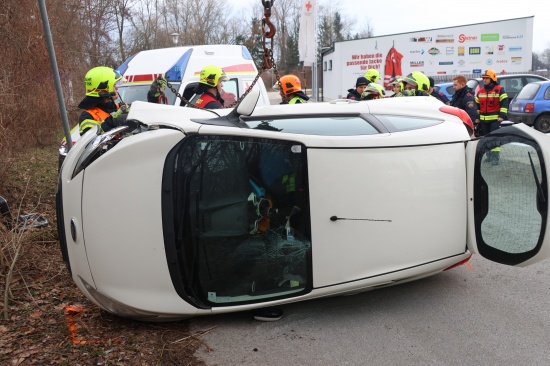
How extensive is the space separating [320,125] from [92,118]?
2.70 metres

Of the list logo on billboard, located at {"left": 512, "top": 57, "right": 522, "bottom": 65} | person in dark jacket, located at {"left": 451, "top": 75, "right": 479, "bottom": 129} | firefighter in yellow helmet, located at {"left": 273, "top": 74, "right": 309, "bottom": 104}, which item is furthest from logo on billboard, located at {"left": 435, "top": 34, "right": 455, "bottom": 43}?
firefighter in yellow helmet, located at {"left": 273, "top": 74, "right": 309, "bottom": 104}

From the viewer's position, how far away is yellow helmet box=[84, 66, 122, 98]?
206 inches

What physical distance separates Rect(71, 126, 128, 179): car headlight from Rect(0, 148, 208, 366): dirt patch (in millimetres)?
1114

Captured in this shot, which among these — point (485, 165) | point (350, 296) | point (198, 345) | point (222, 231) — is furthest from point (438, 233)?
point (198, 345)

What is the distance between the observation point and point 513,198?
11.9ft

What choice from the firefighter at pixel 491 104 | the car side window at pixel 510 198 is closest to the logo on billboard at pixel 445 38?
the firefighter at pixel 491 104

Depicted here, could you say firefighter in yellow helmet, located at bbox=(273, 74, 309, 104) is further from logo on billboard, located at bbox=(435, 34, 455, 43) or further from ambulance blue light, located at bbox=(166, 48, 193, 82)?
logo on billboard, located at bbox=(435, 34, 455, 43)

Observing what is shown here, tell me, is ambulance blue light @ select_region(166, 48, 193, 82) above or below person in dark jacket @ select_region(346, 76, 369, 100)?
above

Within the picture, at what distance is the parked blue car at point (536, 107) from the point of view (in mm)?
13798

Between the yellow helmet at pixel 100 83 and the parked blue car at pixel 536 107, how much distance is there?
40.2 feet

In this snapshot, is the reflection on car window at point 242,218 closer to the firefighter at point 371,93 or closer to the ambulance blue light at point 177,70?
the firefighter at point 371,93

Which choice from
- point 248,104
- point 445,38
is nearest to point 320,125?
point 248,104

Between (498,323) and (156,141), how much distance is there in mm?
2794

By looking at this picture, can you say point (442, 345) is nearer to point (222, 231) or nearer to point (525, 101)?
point (222, 231)
